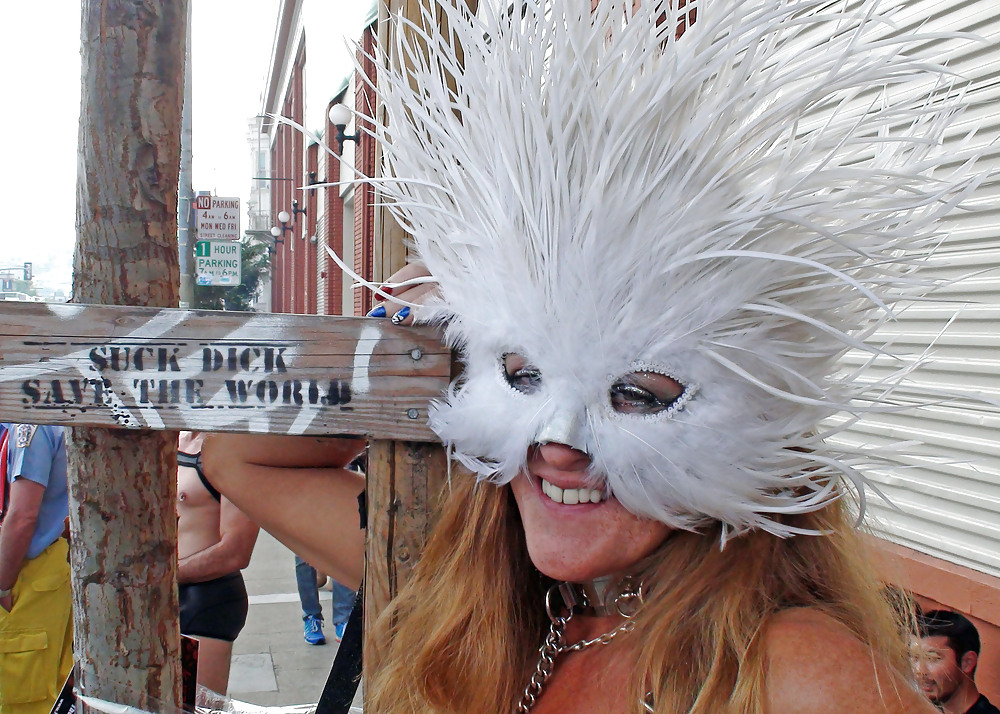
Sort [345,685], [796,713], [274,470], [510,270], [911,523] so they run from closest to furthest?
[796,713] → [510,270] → [345,685] → [274,470] → [911,523]

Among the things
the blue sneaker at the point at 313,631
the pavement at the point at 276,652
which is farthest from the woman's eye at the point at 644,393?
the blue sneaker at the point at 313,631

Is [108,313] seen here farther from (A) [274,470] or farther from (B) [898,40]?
(B) [898,40]

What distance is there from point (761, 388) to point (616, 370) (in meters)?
0.22

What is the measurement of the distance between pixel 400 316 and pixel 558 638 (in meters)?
0.68

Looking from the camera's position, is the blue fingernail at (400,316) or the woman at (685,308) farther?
the blue fingernail at (400,316)

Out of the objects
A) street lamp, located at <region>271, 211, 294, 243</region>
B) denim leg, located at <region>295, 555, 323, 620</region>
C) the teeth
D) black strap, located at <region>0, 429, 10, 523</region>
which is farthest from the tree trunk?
street lamp, located at <region>271, 211, 294, 243</region>

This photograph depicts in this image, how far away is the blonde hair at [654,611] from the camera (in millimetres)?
1175

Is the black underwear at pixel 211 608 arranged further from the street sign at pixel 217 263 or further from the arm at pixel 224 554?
the street sign at pixel 217 263

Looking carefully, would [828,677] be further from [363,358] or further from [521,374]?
[363,358]

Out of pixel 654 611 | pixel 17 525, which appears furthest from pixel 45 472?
pixel 654 611

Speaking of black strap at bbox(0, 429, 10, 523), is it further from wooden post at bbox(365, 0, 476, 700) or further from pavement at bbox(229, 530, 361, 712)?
wooden post at bbox(365, 0, 476, 700)

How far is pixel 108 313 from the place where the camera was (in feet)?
4.38

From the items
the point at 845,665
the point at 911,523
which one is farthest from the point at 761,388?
the point at 911,523

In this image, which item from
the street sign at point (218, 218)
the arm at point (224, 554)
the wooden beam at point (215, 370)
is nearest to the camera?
the wooden beam at point (215, 370)
